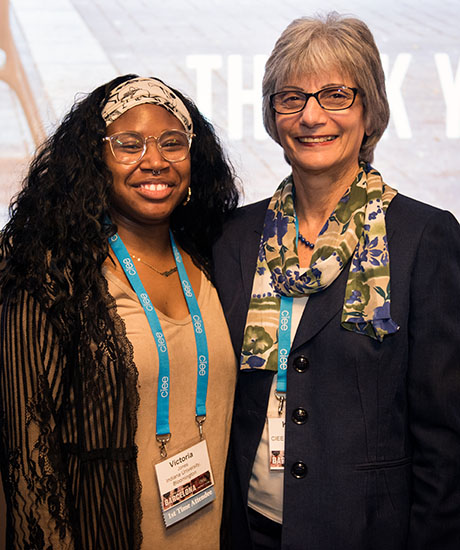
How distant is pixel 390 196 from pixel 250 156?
4.29ft

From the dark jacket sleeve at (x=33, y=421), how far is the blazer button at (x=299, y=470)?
57 cm

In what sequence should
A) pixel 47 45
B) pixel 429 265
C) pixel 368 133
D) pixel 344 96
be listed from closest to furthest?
pixel 429 265 → pixel 344 96 → pixel 368 133 → pixel 47 45

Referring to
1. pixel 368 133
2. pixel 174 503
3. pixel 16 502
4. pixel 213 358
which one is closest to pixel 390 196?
pixel 368 133

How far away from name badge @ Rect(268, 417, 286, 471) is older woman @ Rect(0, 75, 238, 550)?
0.54 ft

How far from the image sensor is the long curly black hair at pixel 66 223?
1599 mm

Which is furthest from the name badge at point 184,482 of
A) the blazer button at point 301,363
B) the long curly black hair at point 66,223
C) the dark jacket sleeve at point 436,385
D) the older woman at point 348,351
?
the dark jacket sleeve at point 436,385

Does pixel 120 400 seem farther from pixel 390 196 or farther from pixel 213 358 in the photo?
pixel 390 196

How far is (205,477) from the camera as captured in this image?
1.74m

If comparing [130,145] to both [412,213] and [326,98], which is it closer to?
[326,98]

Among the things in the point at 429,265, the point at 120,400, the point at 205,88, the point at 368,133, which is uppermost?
the point at 205,88

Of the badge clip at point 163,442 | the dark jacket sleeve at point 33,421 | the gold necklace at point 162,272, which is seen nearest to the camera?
the dark jacket sleeve at point 33,421

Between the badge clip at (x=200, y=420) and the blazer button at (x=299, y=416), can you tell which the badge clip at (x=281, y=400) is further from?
the badge clip at (x=200, y=420)

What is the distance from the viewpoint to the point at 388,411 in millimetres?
1630

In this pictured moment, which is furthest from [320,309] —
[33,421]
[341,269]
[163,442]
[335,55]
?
[33,421]
